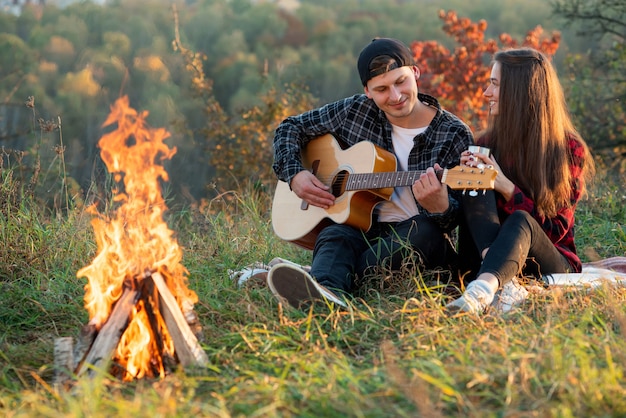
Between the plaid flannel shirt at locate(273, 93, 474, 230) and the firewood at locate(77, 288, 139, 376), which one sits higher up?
the plaid flannel shirt at locate(273, 93, 474, 230)

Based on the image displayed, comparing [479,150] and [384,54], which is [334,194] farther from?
[479,150]

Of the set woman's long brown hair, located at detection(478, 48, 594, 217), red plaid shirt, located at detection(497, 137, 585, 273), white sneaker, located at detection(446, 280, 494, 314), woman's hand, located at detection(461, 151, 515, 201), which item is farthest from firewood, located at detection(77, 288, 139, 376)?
woman's long brown hair, located at detection(478, 48, 594, 217)

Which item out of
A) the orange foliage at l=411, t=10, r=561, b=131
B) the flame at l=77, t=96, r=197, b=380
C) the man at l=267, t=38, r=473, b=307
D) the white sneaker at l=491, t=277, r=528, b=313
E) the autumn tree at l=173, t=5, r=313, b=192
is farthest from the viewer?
the orange foliage at l=411, t=10, r=561, b=131

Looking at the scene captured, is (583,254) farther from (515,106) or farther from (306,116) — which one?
(306,116)

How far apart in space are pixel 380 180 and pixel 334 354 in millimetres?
1303

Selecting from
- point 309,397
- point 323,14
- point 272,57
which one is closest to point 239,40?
point 272,57

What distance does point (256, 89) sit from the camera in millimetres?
15094

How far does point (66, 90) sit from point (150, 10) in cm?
555

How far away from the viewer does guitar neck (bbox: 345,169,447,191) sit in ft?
12.9

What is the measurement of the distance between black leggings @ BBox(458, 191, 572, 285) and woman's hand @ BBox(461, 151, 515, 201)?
6 cm

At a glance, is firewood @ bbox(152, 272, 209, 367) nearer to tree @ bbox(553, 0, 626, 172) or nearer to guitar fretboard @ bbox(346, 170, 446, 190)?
guitar fretboard @ bbox(346, 170, 446, 190)

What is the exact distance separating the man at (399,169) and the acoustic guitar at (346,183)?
0.20 ft

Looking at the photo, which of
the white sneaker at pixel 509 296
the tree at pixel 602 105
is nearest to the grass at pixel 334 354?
the white sneaker at pixel 509 296

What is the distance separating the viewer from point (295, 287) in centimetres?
357
